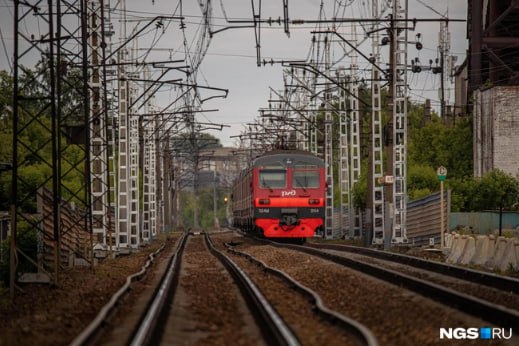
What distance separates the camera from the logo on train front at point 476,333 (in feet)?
36.6

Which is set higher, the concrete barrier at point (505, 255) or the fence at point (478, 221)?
the fence at point (478, 221)

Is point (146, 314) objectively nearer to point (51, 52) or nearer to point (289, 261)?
point (51, 52)

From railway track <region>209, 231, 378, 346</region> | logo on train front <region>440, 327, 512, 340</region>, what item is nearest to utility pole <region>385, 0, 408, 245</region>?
railway track <region>209, 231, 378, 346</region>

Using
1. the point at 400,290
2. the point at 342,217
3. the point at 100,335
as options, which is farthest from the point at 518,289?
the point at 342,217

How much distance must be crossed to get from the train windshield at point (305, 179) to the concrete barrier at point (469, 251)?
13.8 m

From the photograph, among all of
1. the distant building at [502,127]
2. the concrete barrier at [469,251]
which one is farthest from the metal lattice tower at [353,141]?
the concrete barrier at [469,251]

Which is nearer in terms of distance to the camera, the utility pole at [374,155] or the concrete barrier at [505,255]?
the concrete barrier at [505,255]

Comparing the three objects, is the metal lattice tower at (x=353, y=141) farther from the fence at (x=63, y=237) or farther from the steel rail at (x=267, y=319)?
the steel rail at (x=267, y=319)

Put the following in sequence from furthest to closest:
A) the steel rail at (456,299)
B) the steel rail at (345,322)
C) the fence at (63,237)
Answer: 1. the fence at (63,237)
2. the steel rail at (456,299)
3. the steel rail at (345,322)

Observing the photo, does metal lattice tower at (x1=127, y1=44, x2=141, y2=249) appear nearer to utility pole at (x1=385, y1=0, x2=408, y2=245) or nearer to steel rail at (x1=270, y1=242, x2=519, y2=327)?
utility pole at (x1=385, y1=0, x2=408, y2=245)

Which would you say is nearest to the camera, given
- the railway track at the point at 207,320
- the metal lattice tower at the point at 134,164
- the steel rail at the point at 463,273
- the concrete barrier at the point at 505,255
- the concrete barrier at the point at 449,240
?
the railway track at the point at 207,320

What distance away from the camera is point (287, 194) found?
39250mm

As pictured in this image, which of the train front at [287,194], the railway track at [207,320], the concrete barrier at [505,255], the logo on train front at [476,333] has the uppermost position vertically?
the train front at [287,194]

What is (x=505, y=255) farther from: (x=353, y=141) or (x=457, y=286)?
(x=353, y=141)
